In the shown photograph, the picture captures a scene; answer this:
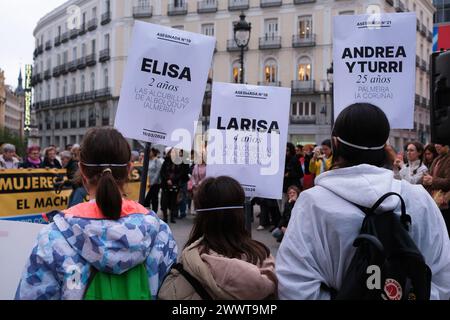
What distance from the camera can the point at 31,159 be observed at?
354 inches

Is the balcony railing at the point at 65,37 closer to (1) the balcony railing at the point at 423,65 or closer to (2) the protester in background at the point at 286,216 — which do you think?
(1) the balcony railing at the point at 423,65

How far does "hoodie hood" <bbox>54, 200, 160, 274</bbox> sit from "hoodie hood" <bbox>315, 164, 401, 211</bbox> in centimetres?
79

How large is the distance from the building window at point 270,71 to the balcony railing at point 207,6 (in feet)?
21.2

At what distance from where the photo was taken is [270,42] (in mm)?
41031

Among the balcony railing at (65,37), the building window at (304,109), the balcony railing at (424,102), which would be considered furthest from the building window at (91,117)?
the balcony railing at (424,102)

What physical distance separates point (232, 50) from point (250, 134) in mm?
38306

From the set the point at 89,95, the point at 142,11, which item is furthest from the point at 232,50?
the point at 89,95

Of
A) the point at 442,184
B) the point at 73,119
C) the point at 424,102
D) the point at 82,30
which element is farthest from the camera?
the point at 73,119

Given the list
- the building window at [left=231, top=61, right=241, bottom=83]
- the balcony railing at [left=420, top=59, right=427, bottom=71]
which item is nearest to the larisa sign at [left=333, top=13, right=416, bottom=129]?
the building window at [left=231, top=61, right=241, bottom=83]

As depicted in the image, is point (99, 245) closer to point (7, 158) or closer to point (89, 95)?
point (7, 158)

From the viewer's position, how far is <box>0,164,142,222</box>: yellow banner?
7.15 metres

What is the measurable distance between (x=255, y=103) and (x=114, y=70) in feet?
142

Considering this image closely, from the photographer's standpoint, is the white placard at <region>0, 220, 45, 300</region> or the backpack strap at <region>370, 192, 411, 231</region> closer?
the backpack strap at <region>370, 192, 411, 231</region>

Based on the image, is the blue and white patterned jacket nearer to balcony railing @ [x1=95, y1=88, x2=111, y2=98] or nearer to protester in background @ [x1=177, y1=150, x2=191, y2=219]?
protester in background @ [x1=177, y1=150, x2=191, y2=219]
